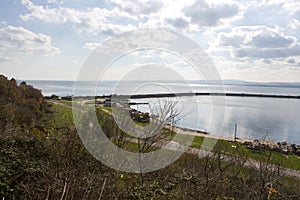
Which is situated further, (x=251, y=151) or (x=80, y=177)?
(x=251, y=151)

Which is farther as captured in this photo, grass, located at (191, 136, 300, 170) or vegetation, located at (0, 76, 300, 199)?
grass, located at (191, 136, 300, 170)

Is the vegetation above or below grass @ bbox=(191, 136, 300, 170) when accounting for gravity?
above

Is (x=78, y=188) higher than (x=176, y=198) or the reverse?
higher

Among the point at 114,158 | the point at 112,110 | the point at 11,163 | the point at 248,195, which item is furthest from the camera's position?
the point at 112,110

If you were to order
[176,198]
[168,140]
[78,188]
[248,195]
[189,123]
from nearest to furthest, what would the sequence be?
[78,188] < [176,198] < [248,195] < [168,140] < [189,123]

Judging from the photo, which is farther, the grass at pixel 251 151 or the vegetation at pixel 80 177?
the grass at pixel 251 151

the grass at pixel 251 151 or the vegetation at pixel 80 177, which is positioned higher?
the vegetation at pixel 80 177

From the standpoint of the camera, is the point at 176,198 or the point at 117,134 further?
the point at 117,134

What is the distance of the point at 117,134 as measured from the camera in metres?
5.51

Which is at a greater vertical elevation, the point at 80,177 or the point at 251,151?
the point at 80,177

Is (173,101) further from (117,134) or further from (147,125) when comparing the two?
(117,134)

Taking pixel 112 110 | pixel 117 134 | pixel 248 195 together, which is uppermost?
→ pixel 112 110

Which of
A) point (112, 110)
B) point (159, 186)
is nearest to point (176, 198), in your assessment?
point (159, 186)

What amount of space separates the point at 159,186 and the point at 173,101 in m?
1.98
